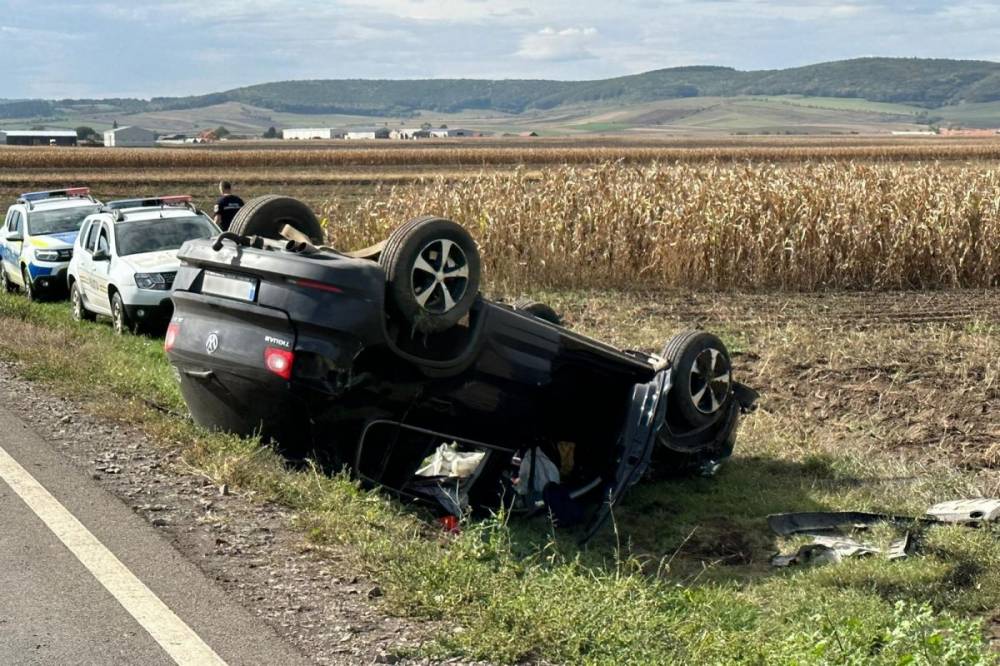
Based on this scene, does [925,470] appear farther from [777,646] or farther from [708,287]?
[708,287]

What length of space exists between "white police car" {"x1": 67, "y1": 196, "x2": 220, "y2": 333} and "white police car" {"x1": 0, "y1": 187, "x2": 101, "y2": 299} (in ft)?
4.72

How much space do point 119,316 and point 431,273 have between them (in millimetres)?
10594

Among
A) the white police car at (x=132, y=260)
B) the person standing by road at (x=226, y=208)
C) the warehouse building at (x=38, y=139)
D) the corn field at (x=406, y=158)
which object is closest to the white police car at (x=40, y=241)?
the white police car at (x=132, y=260)

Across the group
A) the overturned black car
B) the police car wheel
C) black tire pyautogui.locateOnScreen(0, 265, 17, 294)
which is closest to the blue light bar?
black tire pyautogui.locateOnScreen(0, 265, 17, 294)

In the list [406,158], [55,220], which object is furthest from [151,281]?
[406,158]

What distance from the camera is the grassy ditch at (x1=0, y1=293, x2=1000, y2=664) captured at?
205 inches

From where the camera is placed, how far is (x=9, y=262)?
22.3m

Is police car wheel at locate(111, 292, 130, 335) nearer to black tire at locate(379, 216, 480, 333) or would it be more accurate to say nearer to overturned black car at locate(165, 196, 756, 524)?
overturned black car at locate(165, 196, 756, 524)

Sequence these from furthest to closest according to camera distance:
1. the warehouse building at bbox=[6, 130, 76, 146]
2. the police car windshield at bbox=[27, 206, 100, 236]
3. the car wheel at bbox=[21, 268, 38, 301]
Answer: the warehouse building at bbox=[6, 130, 76, 146] → the police car windshield at bbox=[27, 206, 100, 236] → the car wheel at bbox=[21, 268, 38, 301]

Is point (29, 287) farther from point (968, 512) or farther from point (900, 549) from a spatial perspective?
point (900, 549)

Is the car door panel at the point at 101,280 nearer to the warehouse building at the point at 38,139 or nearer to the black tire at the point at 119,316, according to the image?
the black tire at the point at 119,316

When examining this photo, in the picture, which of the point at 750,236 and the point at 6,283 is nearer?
the point at 750,236

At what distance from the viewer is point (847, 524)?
795cm

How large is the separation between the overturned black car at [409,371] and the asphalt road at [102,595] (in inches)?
42.2
